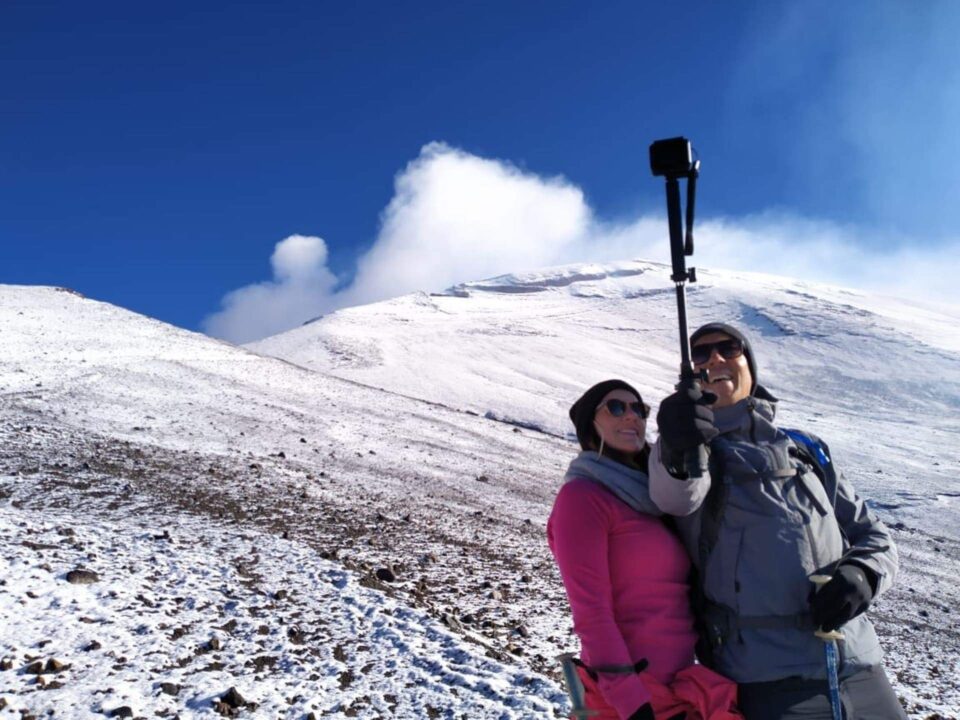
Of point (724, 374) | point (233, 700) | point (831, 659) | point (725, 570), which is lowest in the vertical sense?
point (233, 700)

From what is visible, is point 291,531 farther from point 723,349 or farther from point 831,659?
point 831,659

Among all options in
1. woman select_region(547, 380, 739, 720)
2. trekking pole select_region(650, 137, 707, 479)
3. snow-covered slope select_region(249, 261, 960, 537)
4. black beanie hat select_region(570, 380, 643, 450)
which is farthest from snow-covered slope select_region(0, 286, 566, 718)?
snow-covered slope select_region(249, 261, 960, 537)

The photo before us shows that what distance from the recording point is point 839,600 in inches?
104

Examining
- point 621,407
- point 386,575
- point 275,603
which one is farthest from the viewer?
point 386,575

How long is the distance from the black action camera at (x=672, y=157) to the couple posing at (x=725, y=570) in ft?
2.59

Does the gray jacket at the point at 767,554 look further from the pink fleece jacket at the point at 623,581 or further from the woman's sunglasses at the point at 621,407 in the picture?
the woman's sunglasses at the point at 621,407

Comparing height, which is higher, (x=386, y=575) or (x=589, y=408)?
(x=589, y=408)

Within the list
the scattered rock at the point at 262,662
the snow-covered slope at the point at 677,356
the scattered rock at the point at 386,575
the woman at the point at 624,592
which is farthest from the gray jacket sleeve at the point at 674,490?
the snow-covered slope at the point at 677,356

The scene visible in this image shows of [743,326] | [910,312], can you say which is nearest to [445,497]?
[743,326]

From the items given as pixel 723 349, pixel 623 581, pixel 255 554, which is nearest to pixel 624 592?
pixel 623 581

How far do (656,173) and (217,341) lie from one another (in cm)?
2854

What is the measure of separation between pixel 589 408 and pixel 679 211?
108 centimetres

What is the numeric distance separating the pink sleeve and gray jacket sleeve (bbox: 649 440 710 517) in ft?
0.83

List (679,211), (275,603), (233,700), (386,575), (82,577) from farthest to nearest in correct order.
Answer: (386,575) → (275,603) → (82,577) → (233,700) → (679,211)
